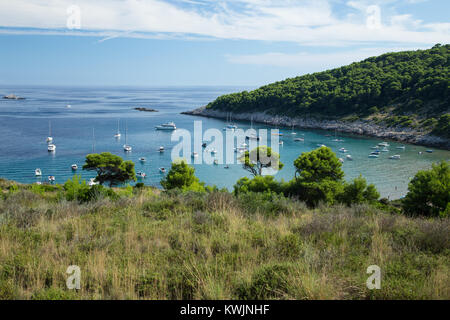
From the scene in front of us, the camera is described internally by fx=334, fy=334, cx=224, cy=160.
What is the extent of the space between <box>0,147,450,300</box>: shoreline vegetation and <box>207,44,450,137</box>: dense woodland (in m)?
69.4

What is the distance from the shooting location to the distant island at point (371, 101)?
2830 inches

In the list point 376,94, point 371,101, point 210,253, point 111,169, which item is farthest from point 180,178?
point 376,94

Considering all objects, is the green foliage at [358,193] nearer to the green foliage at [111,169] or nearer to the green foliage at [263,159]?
the green foliage at [263,159]

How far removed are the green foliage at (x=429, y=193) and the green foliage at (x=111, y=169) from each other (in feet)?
93.3

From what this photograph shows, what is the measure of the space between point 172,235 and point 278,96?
105 m

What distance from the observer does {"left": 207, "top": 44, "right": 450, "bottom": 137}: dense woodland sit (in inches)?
2945

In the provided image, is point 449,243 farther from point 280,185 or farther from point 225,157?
point 225,157

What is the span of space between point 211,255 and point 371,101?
93.0 metres

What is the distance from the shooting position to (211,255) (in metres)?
4.42

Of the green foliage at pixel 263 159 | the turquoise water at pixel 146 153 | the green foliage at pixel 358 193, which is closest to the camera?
the green foliage at pixel 358 193

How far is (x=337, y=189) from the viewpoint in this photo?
26.7 m

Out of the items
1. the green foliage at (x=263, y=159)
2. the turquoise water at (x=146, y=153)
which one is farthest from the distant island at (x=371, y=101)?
the green foliage at (x=263, y=159)

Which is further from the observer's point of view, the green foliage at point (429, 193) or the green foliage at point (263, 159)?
the green foliage at point (263, 159)

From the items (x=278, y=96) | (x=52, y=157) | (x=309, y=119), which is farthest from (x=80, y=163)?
(x=278, y=96)
